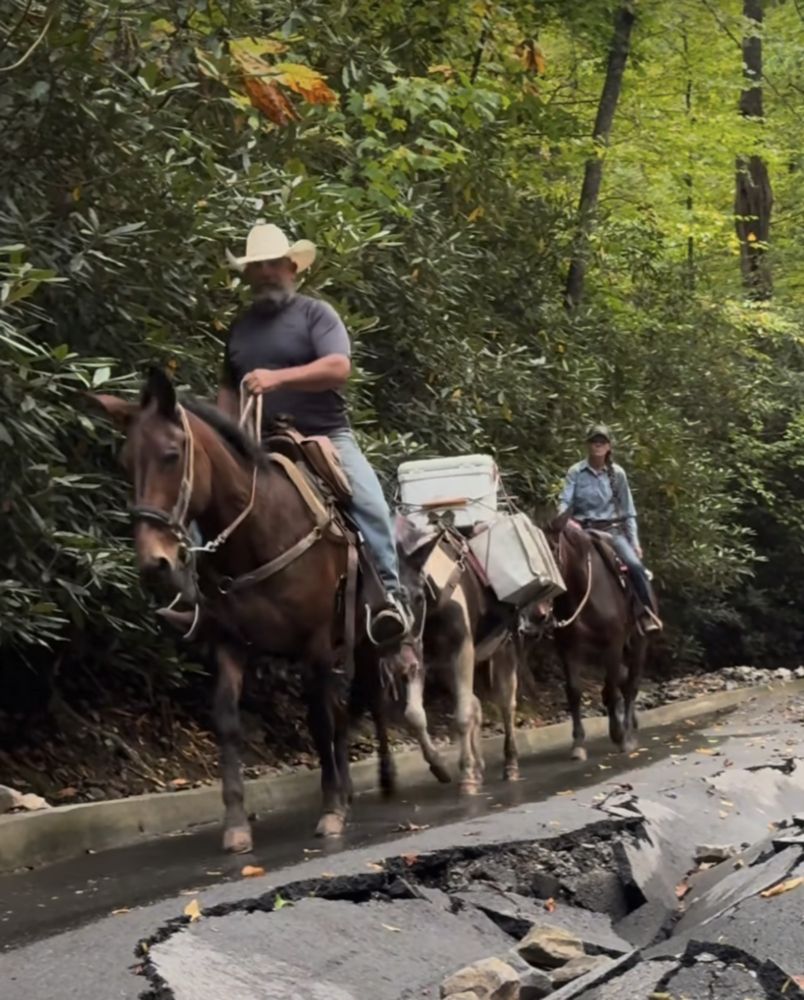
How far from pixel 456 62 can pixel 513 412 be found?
398cm

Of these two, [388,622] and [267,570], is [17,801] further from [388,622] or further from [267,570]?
[388,622]

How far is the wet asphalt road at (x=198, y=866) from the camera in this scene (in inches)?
203

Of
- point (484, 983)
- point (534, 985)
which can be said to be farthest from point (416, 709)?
point (484, 983)

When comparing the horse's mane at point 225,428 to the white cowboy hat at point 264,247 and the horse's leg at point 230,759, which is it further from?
the horse's leg at point 230,759

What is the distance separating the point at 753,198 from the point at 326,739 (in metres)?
25.7

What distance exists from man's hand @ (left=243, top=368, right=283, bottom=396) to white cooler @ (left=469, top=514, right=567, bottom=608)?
4093 millimetres

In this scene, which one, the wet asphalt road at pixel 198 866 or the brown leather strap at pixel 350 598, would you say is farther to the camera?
the brown leather strap at pixel 350 598

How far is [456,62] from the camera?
54.0 feet

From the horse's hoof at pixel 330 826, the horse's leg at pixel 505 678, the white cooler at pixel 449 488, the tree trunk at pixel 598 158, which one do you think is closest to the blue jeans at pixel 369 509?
the horse's hoof at pixel 330 826

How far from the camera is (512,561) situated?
11484 millimetres

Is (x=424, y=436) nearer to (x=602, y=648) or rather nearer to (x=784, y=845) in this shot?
(x=602, y=648)

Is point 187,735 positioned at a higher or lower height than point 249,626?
lower

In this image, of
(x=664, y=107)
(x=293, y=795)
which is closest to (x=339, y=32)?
(x=293, y=795)

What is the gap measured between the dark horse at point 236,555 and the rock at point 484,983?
2.54 m
